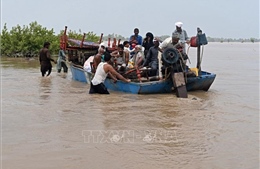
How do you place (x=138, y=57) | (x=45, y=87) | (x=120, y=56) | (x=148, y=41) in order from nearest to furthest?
(x=138, y=57) → (x=120, y=56) → (x=148, y=41) → (x=45, y=87)

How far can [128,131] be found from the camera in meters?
6.27

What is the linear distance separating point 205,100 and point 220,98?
675mm

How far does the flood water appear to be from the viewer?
4812 mm

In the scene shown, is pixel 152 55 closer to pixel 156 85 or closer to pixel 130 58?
pixel 156 85

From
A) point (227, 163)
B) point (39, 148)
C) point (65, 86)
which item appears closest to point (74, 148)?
point (39, 148)

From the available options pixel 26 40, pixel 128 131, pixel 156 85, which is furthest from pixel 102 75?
pixel 26 40

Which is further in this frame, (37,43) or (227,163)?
(37,43)

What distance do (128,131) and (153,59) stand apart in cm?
410

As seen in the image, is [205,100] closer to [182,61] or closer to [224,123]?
[182,61]

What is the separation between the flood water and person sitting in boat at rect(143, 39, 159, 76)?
A: 76 centimetres

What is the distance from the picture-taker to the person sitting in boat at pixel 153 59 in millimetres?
10062

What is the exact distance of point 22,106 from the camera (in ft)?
27.4

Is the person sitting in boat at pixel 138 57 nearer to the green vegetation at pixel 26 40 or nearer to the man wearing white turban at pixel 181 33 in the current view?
the man wearing white turban at pixel 181 33

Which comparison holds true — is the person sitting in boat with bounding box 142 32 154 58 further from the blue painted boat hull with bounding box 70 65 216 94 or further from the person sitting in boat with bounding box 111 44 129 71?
the blue painted boat hull with bounding box 70 65 216 94
